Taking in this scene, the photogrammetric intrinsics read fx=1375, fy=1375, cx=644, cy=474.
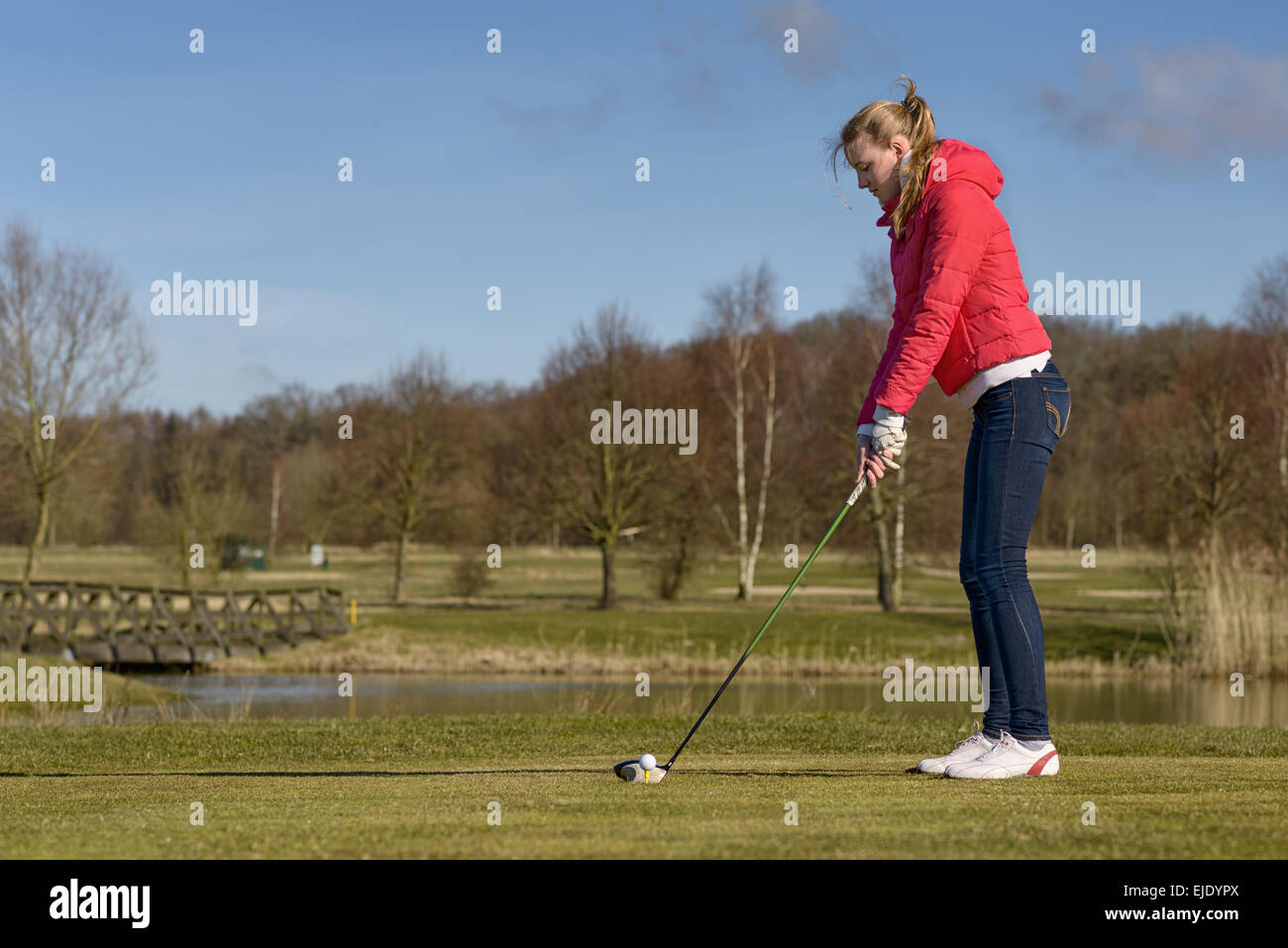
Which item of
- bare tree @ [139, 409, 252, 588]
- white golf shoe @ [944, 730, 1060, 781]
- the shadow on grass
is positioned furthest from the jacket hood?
bare tree @ [139, 409, 252, 588]

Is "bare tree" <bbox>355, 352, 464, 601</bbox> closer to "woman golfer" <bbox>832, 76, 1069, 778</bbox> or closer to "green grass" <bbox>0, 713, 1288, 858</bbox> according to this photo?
"green grass" <bbox>0, 713, 1288, 858</bbox>

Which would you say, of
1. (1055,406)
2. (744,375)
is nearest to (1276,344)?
(744,375)

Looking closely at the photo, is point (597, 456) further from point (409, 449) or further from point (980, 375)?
point (980, 375)

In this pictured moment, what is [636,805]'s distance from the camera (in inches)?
191

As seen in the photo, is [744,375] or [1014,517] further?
[744,375]

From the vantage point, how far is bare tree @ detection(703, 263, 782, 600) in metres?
45.2

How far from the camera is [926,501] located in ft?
135

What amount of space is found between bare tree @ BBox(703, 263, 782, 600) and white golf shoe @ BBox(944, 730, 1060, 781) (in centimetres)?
3906

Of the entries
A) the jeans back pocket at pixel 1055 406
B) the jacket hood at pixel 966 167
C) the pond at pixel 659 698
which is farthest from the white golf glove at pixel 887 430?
the pond at pixel 659 698

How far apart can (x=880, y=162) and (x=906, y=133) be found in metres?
0.16

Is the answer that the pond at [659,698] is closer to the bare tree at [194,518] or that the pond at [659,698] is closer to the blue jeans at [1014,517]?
the blue jeans at [1014,517]

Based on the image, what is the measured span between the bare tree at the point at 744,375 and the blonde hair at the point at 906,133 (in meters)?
39.1
